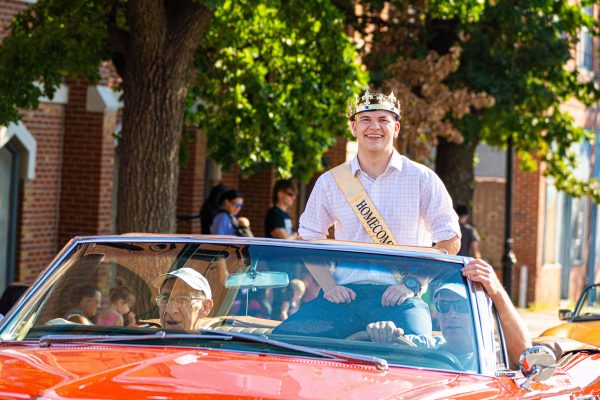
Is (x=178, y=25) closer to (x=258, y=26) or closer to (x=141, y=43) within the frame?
(x=141, y=43)

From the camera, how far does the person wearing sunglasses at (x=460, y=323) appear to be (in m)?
5.18

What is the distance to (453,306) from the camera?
5344mm

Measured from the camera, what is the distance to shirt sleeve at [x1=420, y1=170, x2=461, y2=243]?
6707mm

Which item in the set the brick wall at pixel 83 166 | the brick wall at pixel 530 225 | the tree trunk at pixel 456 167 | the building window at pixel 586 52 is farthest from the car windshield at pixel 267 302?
the building window at pixel 586 52

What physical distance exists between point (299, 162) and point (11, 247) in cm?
394

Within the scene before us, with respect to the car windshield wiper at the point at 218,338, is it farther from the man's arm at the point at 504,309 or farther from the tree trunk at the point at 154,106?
the tree trunk at the point at 154,106

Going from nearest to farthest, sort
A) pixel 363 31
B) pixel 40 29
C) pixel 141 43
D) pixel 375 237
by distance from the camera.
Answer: pixel 375 237 → pixel 141 43 → pixel 40 29 → pixel 363 31

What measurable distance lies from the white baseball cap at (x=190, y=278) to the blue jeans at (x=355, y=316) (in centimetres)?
42

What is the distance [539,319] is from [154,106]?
1318 centimetres

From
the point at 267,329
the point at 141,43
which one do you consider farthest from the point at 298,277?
the point at 141,43

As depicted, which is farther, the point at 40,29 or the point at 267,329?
the point at 40,29

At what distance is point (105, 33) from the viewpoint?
1284 centimetres

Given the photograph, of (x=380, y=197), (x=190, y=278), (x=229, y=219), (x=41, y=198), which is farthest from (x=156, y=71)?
(x=190, y=278)

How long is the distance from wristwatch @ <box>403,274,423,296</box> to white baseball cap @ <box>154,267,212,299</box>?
0.81 metres
